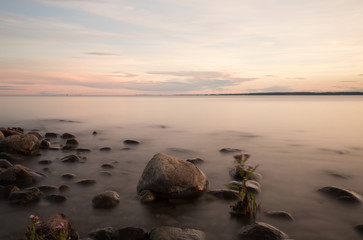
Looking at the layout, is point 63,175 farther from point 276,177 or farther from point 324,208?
point 324,208

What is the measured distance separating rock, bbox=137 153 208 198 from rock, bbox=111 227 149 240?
2283mm

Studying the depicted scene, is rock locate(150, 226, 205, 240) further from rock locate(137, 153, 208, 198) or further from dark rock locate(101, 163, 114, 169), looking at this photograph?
dark rock locate(101, 163, 114, 169)

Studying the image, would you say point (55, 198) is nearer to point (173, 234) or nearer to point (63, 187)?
point (63, 187)

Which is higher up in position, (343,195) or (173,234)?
(173,234)

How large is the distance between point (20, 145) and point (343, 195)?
47.2ft

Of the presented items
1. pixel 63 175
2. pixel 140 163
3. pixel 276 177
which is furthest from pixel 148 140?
pixel 276 177

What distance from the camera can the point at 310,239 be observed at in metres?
6.06

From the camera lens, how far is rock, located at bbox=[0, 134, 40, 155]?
1317 centimetres

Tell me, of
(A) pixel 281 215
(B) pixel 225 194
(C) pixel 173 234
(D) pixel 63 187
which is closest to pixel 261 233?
(A) pixel 281 215

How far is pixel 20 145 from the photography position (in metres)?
13.6

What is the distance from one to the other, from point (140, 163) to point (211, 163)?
3433 mm

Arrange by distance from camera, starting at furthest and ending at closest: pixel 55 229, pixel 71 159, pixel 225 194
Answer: pixel 71 159 < pixel 225 194 < pixel 55 229

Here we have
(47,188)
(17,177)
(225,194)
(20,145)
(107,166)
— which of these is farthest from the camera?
(20,145)

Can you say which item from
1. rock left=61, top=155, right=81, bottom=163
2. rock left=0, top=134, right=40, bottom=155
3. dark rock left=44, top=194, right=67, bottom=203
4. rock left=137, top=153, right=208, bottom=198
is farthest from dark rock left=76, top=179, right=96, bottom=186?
rock left=0, top=134, right=40, bottom=155
